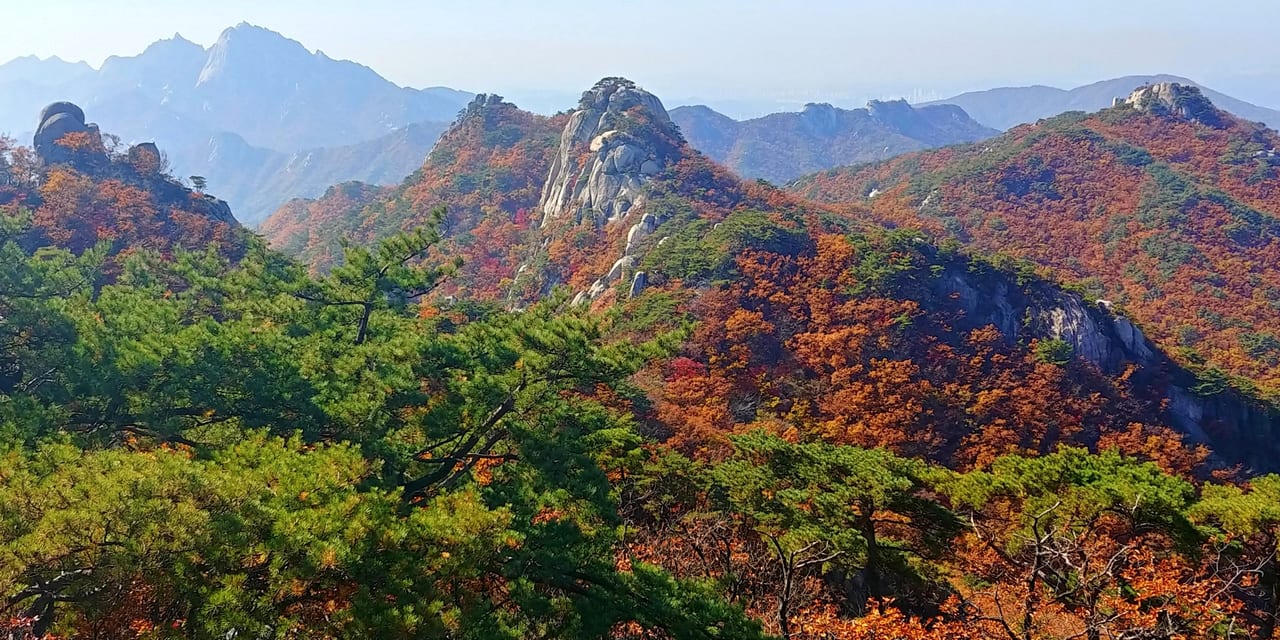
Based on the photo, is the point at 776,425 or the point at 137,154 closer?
the point at 776,425

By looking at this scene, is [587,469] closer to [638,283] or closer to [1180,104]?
[638,283]

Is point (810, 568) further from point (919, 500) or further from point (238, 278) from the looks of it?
point (238, 278)

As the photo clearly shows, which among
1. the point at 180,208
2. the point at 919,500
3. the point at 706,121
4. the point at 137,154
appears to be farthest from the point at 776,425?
the point at 706,121

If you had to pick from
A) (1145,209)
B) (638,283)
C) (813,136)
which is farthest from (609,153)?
(813,136)

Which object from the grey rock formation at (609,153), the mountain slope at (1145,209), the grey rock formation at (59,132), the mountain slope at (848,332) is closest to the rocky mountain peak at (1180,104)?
the mountain slope at (1145,209)

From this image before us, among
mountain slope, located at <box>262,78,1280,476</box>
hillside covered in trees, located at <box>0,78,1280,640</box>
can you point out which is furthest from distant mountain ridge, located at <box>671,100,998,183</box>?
hillside covered in trees, located at <box>0,78,1280,640</box>

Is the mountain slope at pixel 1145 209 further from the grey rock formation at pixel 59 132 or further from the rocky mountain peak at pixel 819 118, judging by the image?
the rocky mountain peak at pixel 819 118
